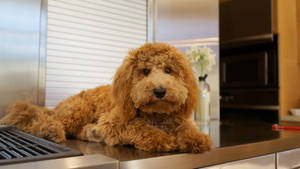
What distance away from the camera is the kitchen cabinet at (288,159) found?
101cm

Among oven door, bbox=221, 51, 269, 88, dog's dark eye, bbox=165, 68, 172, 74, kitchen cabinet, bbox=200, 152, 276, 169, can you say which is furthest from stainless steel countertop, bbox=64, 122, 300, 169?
oven door, bbox=221, 51, 269, 88

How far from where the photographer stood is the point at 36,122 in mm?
915

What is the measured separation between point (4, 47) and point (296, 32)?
278cm

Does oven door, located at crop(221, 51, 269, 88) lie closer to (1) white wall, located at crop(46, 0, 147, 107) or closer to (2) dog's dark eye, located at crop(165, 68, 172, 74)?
(1) white wall, located at crop(46, 0, 147, 107)

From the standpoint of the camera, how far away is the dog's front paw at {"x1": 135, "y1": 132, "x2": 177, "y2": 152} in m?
0.70

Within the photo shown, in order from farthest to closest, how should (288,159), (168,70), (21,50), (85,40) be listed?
(85,40) < (21,50) < (288,159) < (168,70)

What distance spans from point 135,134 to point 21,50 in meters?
0.87

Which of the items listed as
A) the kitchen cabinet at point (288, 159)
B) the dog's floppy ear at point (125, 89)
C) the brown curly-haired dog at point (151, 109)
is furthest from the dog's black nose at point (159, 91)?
the kitchen cabinet at point (288, 159)

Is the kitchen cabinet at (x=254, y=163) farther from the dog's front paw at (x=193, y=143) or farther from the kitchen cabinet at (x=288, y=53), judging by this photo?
the kitchen cabinet at (x=288, y=53)

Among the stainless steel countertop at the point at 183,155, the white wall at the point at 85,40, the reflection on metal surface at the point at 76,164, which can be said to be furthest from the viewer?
the white wall at the point at 85,40

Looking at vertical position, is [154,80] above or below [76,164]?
above

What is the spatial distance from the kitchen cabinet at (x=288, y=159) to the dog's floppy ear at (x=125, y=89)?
A: 0.64 meters

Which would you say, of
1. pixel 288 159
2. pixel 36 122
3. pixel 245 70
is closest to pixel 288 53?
pixel 245 70

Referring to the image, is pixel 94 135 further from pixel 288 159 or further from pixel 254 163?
pixel 288 159
